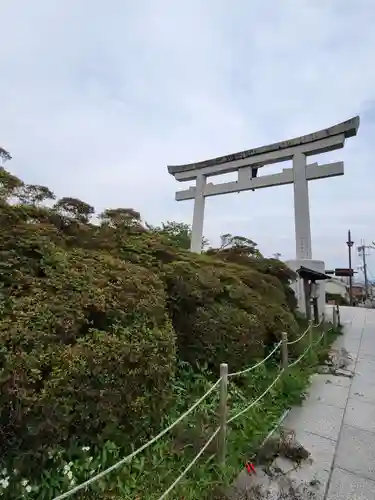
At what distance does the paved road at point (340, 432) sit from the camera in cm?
257

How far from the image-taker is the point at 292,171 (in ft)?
29.9

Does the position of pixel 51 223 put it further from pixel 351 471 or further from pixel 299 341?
pixel 299 341

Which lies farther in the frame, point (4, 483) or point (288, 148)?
point (288, 148)

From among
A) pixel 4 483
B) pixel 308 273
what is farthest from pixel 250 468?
pixel 308 273

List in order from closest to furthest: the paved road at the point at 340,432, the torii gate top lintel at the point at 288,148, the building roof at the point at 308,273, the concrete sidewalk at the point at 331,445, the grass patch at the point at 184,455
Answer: the grass patch at the point at 184,455 < the concrete sidewalk at the point at 331,445 < the paved road at the point at 340,432 < the building roof at the point at 308,273 < the torii gate top lintel at the point at 288,148

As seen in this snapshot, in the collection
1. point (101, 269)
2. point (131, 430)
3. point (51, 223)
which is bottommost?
point (131, 430)

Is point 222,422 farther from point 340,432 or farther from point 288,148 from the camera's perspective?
point 288,148

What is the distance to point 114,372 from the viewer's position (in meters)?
2.13

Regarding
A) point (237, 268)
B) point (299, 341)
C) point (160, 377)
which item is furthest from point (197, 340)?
point (299, 341)

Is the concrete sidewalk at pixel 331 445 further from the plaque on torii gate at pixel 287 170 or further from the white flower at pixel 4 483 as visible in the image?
the plaque on torii gate at pixel 287 170

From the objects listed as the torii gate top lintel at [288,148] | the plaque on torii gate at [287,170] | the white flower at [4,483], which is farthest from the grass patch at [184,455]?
the torii gate top lintel at [288,148]

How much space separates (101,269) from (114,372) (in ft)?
2.92

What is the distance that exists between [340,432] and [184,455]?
70.1 inches

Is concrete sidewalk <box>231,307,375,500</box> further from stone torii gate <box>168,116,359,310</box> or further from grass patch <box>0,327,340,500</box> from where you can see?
stone torii gate <box>168,116,359,310</box>
